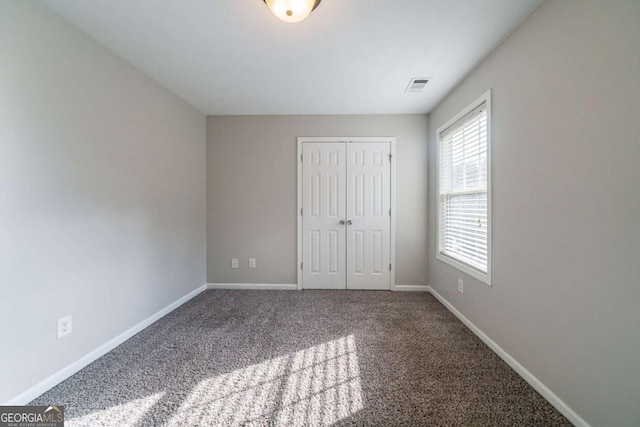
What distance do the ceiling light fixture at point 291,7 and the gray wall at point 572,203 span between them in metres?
1.42

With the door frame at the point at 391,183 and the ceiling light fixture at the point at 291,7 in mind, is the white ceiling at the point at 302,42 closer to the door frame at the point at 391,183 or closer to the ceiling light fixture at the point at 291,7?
the ceiling light fixture at the point at 291,7

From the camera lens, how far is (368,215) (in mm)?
3484

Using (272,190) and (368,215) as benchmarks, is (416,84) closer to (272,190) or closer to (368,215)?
(368,215)

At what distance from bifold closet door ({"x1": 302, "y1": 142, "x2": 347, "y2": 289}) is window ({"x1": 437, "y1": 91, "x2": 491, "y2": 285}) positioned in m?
1.24

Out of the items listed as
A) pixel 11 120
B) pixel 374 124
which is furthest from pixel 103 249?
pixel 374 124

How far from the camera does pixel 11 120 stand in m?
1.41

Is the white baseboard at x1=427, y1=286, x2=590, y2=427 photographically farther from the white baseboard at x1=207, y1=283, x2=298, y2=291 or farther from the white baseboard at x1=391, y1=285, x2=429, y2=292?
the white baseboard at x1=207, y1=283, x2=298, y2=291

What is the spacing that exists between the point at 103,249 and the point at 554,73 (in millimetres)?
3254

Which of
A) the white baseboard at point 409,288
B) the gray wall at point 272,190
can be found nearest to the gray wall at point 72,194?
the gray wall at point 272,190

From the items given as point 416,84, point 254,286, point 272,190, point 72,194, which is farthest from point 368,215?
point 72,194

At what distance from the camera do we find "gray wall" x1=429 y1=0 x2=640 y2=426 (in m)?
1.12

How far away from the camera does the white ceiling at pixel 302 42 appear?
162 centimetres

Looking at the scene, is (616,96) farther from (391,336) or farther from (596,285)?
(391,336)

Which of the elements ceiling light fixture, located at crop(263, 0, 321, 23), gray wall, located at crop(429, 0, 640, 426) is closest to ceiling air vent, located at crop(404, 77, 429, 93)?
gray wall, located at crop(429, 0, 640, 426)
